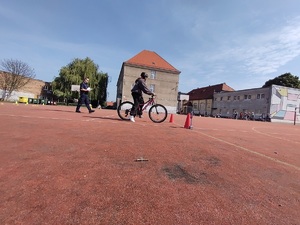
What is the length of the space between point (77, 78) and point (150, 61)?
16664 millimetres

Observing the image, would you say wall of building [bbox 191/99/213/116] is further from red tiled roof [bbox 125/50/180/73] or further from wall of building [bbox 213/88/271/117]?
red tiled roof [bbox 125/50/180/73]

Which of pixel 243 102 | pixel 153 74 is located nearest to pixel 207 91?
pixel 243 102

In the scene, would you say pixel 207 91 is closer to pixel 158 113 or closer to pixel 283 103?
pixel 283 103

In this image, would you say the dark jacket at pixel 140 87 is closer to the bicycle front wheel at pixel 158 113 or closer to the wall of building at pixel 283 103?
the bicycle front wheel at pixel 158 113

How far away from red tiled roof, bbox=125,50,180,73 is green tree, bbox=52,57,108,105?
26.6ft

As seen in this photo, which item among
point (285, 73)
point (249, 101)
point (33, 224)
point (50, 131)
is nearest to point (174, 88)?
point (249, 101)

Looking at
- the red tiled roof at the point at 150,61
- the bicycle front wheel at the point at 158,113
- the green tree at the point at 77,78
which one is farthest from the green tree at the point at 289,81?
the bicycle front wheel at the point at 158,113

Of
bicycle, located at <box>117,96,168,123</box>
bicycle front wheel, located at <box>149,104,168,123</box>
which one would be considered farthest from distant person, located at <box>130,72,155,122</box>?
bicycle front wheel, located at <box>149,104,168,123</box>

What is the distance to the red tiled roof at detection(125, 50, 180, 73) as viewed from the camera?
50.9m

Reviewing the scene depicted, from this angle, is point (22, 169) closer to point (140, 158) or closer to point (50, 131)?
point (140, 158)

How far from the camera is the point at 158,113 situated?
9523 mm

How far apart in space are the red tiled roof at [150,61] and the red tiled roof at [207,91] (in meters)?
24.7

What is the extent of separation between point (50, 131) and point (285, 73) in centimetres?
7038

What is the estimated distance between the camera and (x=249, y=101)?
54781 mm
